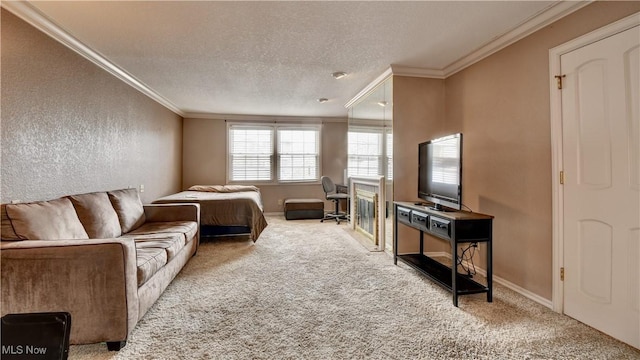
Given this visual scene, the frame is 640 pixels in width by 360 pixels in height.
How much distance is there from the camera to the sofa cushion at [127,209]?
10.0 ft

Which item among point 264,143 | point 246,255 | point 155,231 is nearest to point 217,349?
point 155,231

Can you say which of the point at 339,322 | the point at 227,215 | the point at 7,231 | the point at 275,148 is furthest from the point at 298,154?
the point at 7,231

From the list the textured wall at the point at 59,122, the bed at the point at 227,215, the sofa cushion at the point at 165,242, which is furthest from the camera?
the bed at the point at 227,215

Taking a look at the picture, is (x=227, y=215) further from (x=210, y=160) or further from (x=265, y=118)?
(x=265, y=118)

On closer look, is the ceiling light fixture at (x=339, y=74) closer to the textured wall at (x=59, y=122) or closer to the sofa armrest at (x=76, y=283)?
the textured wall at (x=59, y=122)

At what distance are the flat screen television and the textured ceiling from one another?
3.26 feet

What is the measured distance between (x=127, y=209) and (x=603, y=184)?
4.17 metres

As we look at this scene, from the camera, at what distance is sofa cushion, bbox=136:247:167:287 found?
2.02 metres

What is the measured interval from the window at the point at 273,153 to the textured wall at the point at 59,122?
253 centimetres

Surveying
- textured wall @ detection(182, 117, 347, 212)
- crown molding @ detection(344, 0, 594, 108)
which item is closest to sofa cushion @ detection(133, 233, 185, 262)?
crown molding @ detection(344, 0, 594, 108)

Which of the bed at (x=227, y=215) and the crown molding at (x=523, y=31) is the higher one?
the crown molding at (x=523, y=31)

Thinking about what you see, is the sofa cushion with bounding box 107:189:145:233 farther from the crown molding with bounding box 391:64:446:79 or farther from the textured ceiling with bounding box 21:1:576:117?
the crown molding with bounding box 391:64:446:79

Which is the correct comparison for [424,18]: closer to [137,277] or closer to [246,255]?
[137,277]

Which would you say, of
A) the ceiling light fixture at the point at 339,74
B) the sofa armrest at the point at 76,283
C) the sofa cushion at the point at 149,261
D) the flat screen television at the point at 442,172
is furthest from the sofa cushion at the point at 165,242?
the ceiling light fixture at the point at 339,74
